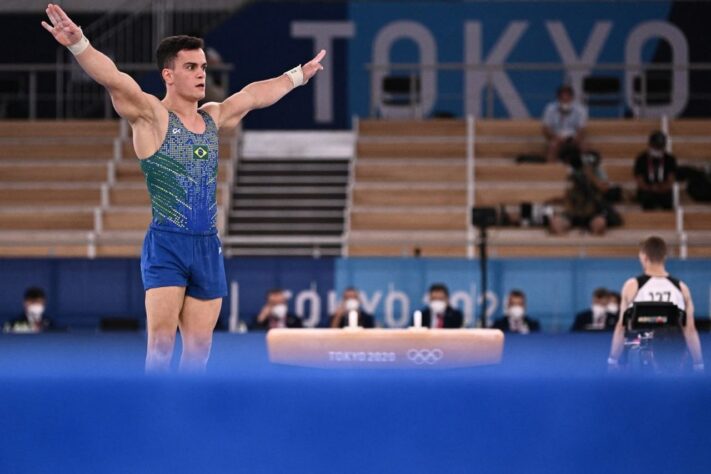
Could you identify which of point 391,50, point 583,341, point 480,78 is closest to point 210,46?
point 391,50

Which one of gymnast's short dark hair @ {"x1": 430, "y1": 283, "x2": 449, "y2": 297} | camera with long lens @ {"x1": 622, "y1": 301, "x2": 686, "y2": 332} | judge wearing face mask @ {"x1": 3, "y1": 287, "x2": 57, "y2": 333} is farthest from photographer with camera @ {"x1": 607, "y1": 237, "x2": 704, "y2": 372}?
judge wearing face mask @ {"x1": 3, "y1": 287, "x2": 57, "y2": 333}

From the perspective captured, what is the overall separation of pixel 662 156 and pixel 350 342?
7.42 m

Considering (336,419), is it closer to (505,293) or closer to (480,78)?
(505,293)

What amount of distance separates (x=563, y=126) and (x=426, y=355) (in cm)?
810

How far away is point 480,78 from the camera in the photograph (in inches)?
708

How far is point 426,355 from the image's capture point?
306 inches

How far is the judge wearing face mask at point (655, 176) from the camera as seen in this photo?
559 inches

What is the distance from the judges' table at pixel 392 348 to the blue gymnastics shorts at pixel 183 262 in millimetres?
2834

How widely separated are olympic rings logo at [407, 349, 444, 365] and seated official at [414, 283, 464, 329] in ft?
9.92

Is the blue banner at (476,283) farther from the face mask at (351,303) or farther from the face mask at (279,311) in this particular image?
the face mask at (279,311)

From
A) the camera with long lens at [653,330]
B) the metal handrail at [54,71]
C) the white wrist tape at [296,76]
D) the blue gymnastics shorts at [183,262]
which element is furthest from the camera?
the metal handrail at [54,71]

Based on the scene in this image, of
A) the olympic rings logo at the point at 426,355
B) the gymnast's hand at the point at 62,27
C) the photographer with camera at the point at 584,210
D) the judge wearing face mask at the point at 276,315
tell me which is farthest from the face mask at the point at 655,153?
the gymnast's hand at the point at 62,27

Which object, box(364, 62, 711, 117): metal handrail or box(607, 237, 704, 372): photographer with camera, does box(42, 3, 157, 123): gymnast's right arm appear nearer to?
box(607, 237, 704, 372): photographer with camera

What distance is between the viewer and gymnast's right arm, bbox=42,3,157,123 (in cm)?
450
